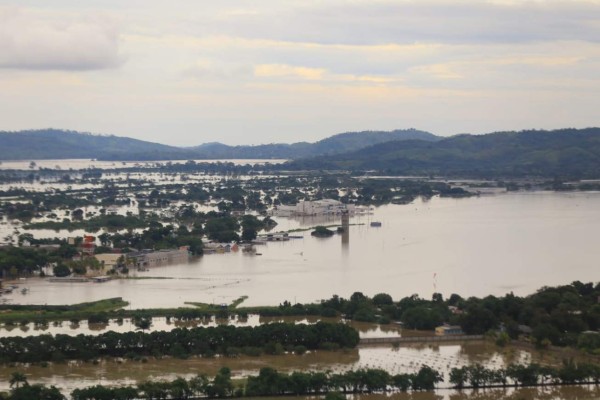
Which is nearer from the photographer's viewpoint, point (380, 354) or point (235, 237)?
point (380, 354)

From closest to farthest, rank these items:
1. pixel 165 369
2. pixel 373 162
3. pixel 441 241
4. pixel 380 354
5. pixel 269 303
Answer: pixel 165 369
pixel 380 354
pixel 269 303
pixel 441 241
pixel 373 162

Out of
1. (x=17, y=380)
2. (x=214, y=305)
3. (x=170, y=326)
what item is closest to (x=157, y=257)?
(x=214, y=305)

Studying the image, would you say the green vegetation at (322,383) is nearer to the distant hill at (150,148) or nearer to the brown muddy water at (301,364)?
the brown muddy water at (301,364)

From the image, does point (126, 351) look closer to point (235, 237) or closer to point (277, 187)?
point (235, 237)

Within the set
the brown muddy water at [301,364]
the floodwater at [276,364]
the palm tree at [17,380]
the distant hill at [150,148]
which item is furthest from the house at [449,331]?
the distant hill at [150,148]

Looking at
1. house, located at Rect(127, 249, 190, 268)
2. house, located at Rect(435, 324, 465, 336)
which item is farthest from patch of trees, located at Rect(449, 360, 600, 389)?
house, located at Rect(127, 249, 190, 268)

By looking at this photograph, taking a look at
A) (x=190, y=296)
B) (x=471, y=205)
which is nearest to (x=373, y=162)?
(x=471, y=205)
